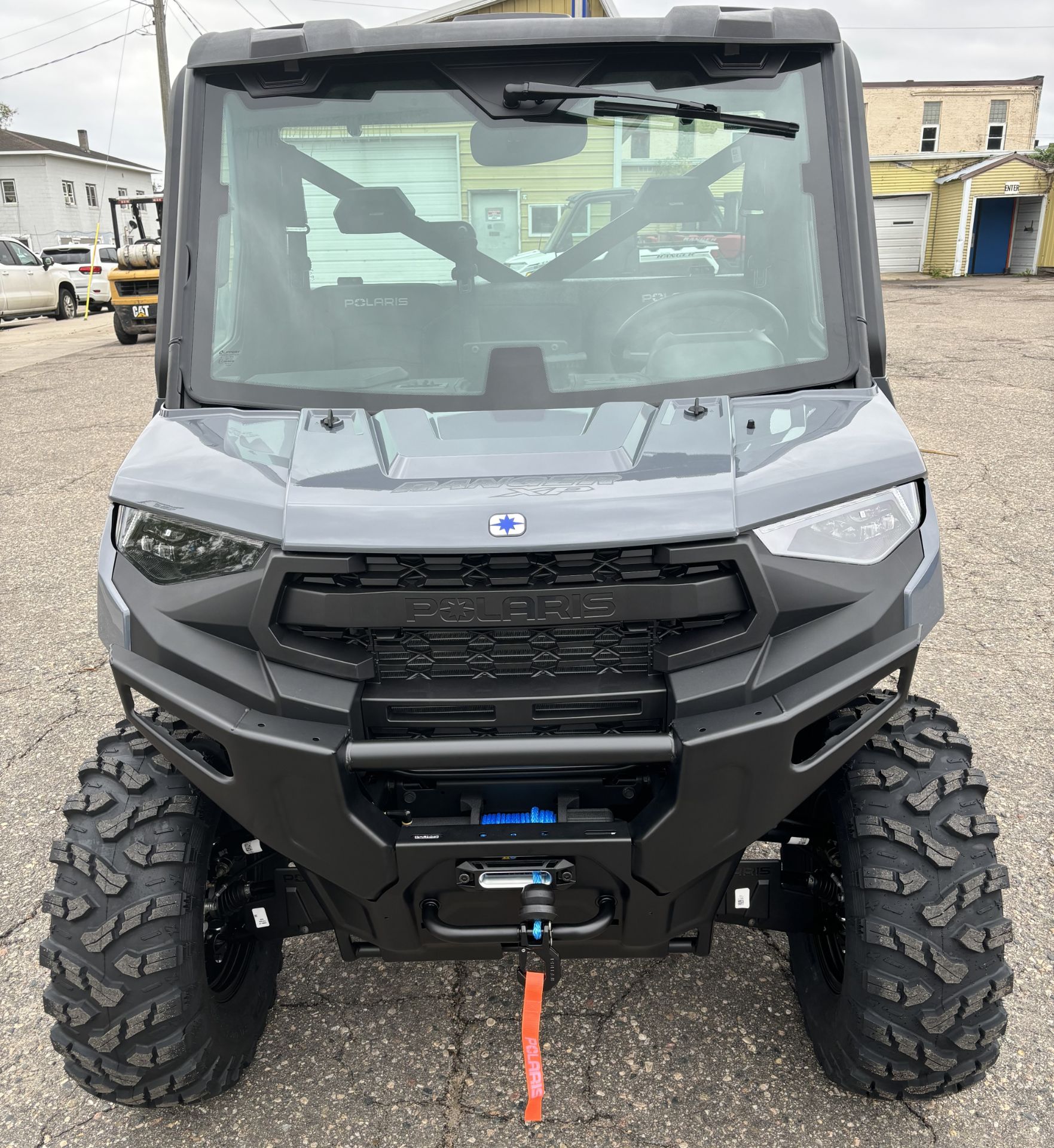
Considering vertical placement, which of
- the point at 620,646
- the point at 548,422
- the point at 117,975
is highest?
the point at 548,422

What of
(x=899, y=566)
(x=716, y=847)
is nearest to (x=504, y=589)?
(x=716, y=847)

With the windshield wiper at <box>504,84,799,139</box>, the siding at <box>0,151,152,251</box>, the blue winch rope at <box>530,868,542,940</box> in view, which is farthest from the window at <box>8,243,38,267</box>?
the siding at <box>0,151,152,251</box>

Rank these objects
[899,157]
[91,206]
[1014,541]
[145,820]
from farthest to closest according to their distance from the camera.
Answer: [91,206], [899,157], [1014,541], [145,820]

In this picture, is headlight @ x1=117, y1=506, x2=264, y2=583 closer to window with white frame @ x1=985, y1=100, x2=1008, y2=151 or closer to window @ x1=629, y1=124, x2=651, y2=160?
window @ x1=629, y1=124, x2=651, y2=160

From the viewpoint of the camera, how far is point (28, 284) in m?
23.1

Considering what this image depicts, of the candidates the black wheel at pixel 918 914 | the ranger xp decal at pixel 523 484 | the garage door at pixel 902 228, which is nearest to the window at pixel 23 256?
the ranger xp decal at pixel 523 484

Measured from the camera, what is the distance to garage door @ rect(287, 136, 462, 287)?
260 centimetres

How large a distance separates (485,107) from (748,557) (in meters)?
1.39

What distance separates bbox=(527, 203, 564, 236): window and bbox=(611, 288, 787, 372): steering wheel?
0.32 metres

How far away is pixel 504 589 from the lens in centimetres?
185

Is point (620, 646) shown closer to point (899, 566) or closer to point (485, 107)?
point (899, 566)

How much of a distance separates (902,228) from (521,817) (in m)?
38.4

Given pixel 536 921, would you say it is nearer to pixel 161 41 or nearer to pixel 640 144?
pixel 640 144

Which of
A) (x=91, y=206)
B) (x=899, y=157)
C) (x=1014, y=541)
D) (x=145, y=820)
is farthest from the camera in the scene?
(x=91, y=206)
